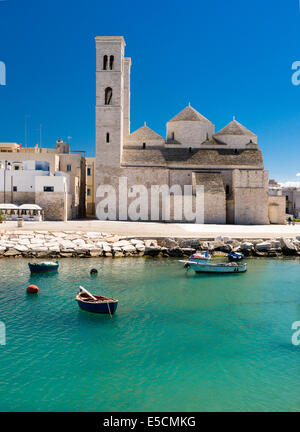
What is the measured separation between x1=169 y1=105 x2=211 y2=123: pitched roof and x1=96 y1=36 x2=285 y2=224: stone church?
40cm

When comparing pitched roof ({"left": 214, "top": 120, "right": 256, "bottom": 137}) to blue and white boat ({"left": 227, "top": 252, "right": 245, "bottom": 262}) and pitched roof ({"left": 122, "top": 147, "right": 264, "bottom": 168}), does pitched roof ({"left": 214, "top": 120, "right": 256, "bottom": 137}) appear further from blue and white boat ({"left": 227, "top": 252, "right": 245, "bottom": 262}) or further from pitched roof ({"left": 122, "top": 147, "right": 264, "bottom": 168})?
blue and white boat ({"left": 227, "top": 252, "right": 245, "bottom": 262})

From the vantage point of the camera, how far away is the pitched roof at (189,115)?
40062mm

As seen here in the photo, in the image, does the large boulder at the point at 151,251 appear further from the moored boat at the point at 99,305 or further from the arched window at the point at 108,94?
the arched window at the point at 108,94

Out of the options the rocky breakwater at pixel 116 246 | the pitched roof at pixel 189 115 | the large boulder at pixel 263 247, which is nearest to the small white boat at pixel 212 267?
the rocky breakwater at pixel 116 246

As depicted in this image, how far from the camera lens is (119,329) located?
1076 cm

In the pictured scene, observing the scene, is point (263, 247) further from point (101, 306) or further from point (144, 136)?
point (144, 136)

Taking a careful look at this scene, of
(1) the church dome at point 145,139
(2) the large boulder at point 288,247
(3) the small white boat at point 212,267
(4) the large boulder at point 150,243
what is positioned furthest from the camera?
(1) the church dome at point 145,139

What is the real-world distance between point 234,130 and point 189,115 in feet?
16.4

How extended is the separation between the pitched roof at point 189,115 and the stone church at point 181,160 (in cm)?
40

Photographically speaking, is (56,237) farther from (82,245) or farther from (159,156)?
(159,156)

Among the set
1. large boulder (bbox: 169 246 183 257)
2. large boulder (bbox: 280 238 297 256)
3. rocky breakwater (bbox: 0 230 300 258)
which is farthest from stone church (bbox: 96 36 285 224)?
large boulder (bbox: 169 246 183 257)

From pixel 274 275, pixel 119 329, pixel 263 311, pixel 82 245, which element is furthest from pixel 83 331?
pixel 82 245

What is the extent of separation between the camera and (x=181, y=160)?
37531 millimetres

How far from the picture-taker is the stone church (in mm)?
34125
